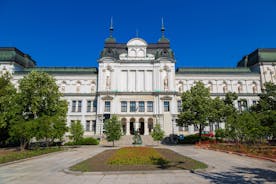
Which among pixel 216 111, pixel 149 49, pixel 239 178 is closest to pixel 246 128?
pixel 216 111

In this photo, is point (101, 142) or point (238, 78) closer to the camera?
point (101, 142)

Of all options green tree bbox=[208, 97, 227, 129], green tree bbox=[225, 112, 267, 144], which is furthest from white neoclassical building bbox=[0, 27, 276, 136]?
green tree bbox=[225, 112, 267, 144]

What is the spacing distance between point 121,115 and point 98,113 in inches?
225

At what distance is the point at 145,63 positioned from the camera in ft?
168

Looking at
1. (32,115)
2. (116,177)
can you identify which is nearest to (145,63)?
(32,115)

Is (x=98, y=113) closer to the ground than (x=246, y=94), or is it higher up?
closer to the ground

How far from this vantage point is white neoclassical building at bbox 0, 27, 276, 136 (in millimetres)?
47844

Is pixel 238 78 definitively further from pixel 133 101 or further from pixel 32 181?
pixel 32 181

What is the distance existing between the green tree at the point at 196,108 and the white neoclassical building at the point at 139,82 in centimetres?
1010

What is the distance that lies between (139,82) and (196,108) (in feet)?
64.2

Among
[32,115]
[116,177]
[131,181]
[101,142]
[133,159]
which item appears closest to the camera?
[131,181]

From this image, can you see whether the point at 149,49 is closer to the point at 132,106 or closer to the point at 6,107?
the point at 132,106

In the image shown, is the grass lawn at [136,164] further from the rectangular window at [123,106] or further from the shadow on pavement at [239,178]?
the rectangular window at [123,106]

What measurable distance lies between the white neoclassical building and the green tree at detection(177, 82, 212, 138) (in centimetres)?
1010
